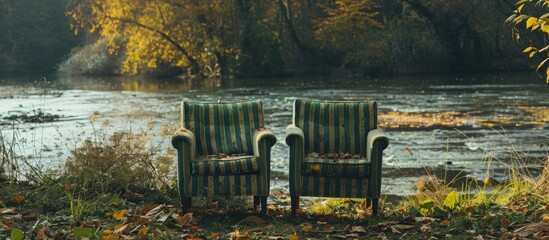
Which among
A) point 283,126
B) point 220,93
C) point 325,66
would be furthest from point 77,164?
point 325,66

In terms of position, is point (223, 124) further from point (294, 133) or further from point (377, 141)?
point (377, 141)

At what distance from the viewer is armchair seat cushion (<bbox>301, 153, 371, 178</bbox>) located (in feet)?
20.1

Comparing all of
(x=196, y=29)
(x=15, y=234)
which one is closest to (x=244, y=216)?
(x=15, y=234)

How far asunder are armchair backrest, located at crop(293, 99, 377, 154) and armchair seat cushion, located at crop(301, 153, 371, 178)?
0.54 meters

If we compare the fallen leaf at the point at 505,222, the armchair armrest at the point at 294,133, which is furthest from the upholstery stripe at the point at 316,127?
the fallen leaf at the point at 505,222

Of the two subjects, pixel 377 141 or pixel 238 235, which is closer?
pixel 238 235

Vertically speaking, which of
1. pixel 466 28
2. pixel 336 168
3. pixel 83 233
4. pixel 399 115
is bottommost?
pixel 399 115

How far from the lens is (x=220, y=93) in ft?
75.8

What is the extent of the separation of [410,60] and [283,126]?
17261 mm

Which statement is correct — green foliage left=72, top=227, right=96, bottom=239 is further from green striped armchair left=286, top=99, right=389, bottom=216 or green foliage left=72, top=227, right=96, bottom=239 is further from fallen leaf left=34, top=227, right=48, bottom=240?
green striped armchair left=286, top=99, right=389, bottom=216

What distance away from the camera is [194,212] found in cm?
620

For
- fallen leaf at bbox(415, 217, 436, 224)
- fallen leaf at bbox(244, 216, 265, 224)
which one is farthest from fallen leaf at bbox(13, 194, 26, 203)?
fallen leaf at bbox(415, 217, 436, 224)

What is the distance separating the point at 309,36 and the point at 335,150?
90.1 ft

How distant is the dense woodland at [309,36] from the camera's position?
98.7 feet
